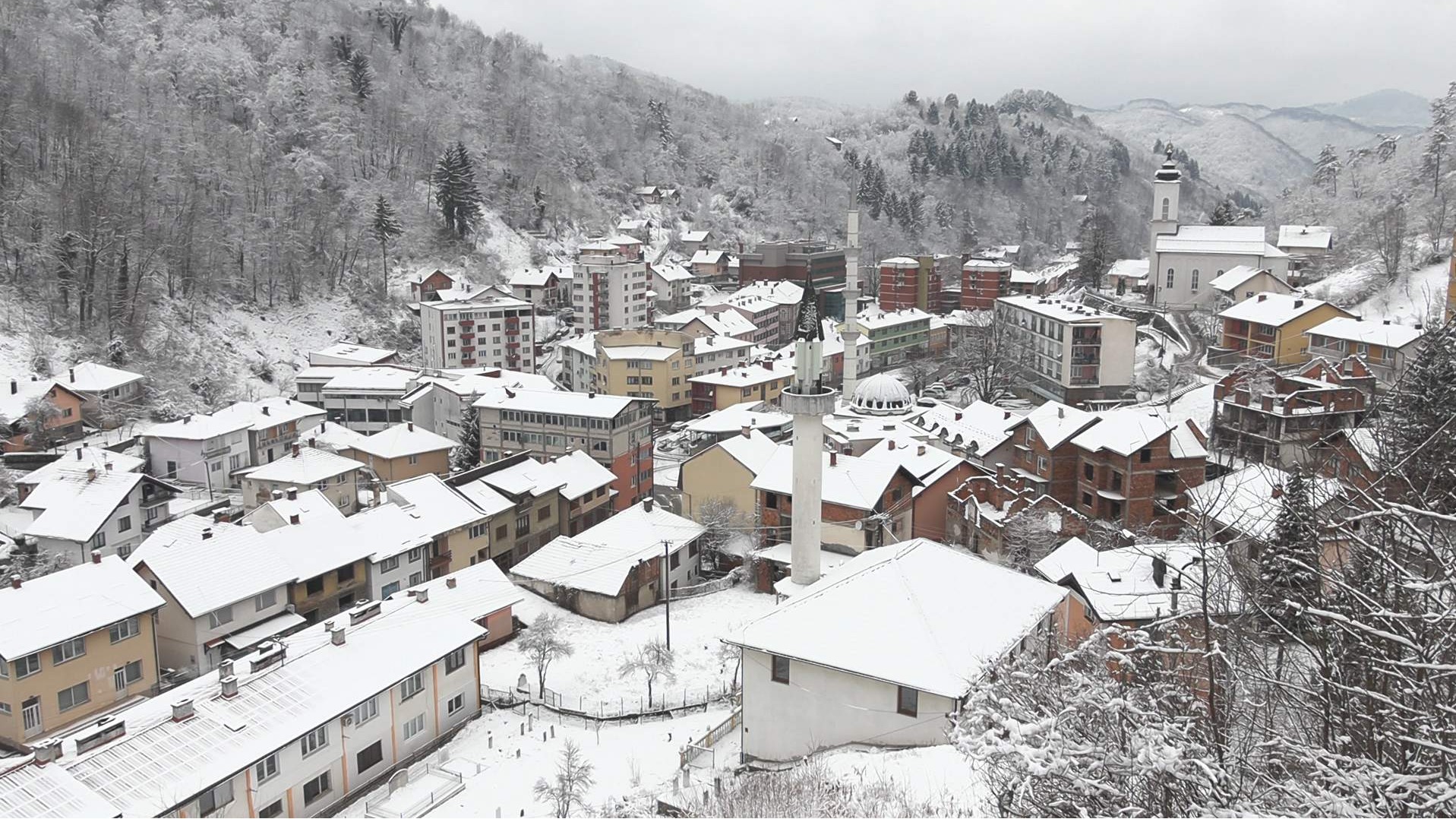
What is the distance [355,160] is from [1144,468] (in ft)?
208

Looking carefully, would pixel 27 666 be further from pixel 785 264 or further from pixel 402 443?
pixel 785 264

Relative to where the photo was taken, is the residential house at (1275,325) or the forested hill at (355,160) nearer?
the residential house at (1275,325)

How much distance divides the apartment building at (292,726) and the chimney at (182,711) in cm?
2

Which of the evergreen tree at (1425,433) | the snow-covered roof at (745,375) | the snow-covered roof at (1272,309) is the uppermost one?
the evergreen tree at (1425,433)

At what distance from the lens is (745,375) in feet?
153

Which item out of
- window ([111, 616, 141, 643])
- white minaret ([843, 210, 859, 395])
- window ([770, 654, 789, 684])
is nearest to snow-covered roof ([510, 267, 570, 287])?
white minaret ([843, 210, 859, 395])

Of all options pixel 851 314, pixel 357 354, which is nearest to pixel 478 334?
pixel 357 354

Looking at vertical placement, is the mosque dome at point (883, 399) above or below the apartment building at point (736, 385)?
above

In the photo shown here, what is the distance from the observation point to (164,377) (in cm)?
4388

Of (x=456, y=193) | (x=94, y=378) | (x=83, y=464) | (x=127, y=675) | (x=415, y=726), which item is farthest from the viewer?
(x=456, y=193)

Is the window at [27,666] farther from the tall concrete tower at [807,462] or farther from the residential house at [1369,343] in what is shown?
the residential house at [1369,343]

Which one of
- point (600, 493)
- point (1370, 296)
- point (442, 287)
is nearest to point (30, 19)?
point (442, 287)

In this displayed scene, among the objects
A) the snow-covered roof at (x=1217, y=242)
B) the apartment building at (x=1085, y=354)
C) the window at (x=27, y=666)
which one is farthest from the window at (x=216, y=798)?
the snow-covered roof at (x=1217, y=242)

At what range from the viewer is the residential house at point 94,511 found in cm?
2677
